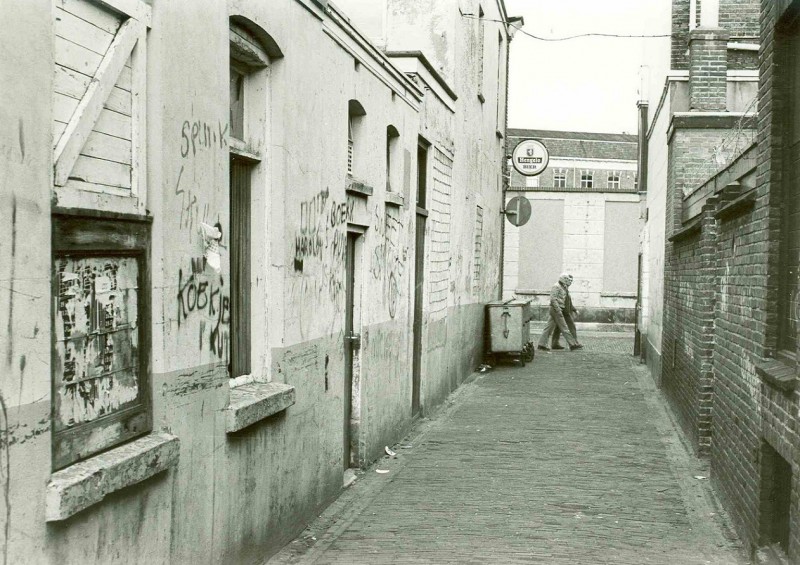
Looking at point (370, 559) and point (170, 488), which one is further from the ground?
point (170, 488)

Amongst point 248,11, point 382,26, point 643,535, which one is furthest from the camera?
point 382,26

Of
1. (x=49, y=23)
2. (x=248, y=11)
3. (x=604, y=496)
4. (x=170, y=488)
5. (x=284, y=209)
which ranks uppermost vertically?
(x=248, y=11)

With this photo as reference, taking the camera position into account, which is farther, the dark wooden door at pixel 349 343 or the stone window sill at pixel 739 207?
the dark wooden door at pixel 349 343

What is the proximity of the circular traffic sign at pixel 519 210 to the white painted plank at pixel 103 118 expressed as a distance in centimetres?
1644

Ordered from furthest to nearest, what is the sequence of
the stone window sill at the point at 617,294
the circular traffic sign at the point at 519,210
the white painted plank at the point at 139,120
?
the stone window sill at the point at 617,294 < the circular traffic sign at the point at 519,210 < the white painted plank at the point at 139,120

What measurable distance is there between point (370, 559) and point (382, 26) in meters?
9.50

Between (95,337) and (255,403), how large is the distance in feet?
5.97

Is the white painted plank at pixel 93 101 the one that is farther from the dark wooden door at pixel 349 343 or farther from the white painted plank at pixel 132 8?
the dark wooden door at pixel 349 343

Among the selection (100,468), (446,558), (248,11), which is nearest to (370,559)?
Result: (446,558)

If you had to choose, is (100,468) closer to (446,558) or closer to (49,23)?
(49,23)

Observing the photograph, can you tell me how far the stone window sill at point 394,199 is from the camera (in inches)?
388

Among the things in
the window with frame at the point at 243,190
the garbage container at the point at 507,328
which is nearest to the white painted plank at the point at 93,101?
the window with frame at the point at 243,190

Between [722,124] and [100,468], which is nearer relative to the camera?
[100,468]

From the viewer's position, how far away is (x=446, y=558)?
6336 mm
